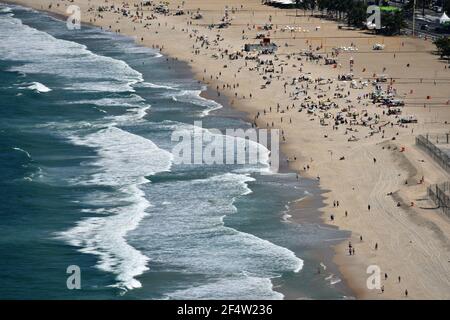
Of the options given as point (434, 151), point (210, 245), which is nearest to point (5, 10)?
point (434, 151)

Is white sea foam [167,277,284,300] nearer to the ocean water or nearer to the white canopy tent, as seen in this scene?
the ocean water

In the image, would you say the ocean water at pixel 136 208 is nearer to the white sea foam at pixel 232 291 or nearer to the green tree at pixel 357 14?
the white sea foam at pixel 232 291

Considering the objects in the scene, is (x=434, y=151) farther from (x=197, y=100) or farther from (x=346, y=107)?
(x=197, y=100)
